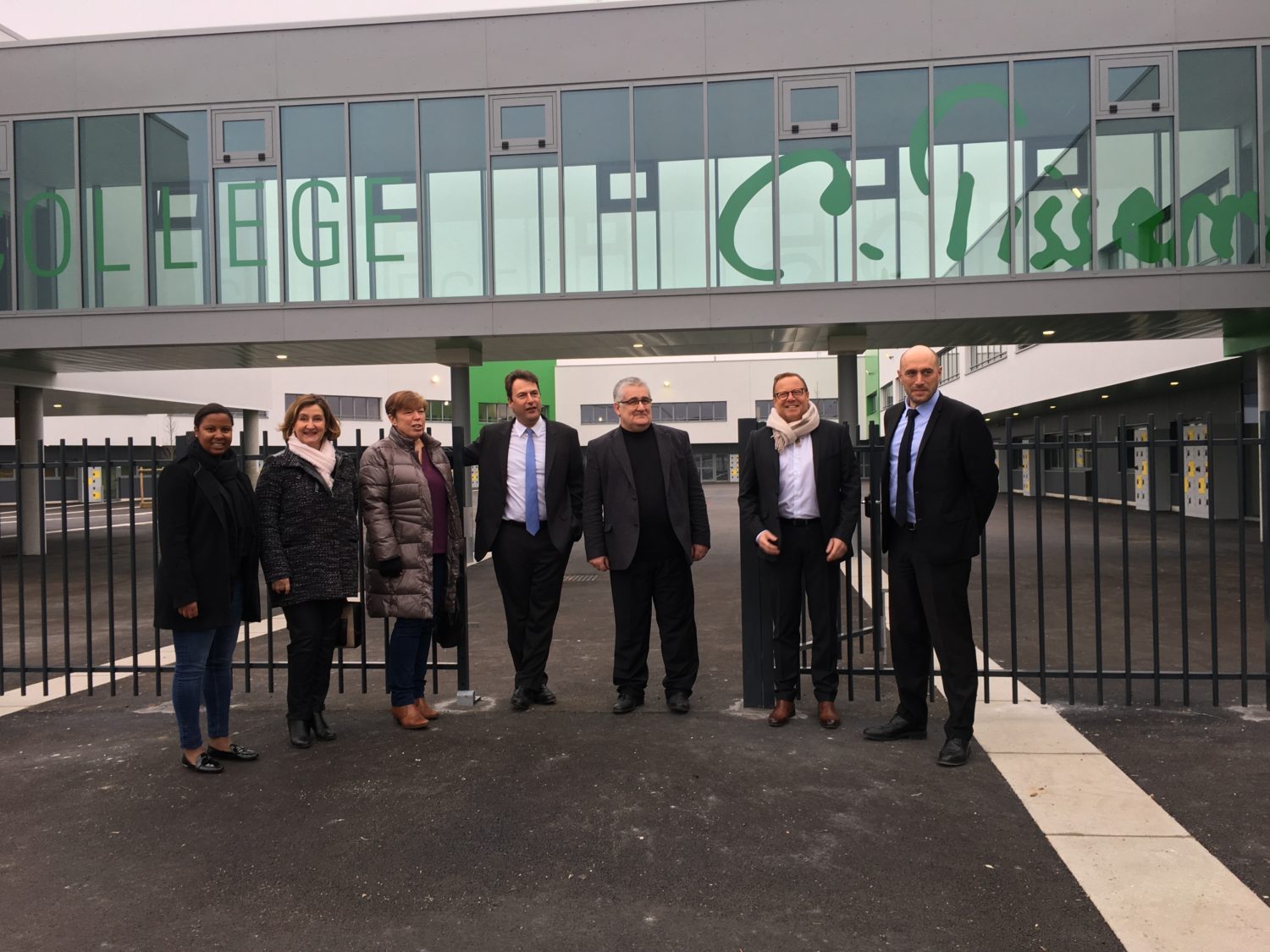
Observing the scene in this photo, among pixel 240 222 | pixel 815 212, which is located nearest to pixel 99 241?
pixel 240 222

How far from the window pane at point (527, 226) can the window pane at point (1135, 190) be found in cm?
797

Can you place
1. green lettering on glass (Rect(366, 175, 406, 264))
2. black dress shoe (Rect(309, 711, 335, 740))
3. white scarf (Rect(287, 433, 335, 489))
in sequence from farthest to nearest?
green lettering on glass (Rect(366, 175, 406, 264)), black dress shoe (Rect(309, 711, 335, 740)), white scarf (Rect(287, 433, 335, 489))

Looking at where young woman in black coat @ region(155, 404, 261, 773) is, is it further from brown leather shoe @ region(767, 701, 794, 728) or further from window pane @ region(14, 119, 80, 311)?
window pane @ region(14, 119, 80, 311)

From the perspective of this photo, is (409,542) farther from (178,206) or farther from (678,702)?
(178,206)

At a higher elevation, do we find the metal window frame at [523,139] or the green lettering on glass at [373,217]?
the metal window frame at [523,139]

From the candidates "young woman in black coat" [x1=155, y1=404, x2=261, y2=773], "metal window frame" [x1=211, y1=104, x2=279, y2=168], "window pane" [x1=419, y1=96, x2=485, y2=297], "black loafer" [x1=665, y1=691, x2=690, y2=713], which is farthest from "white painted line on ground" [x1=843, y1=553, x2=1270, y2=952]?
"metal window frame" [x1=211, y1=104, x2=279, y2=168]

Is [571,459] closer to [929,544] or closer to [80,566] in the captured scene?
[929,544]

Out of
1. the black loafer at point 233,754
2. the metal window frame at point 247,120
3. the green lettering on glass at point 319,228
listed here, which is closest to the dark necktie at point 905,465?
the black loafer at point 233,754

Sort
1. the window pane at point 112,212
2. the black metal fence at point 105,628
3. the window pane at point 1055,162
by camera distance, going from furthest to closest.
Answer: the window pane at point 112,212 → the window pane at point 1055,162 → the black metal fence at point 105,628

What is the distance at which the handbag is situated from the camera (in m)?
4.78

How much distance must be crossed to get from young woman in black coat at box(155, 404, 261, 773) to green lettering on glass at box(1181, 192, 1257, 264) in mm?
12555

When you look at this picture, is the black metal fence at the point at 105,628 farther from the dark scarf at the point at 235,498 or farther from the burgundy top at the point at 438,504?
the dark scarf at the point at 235,498

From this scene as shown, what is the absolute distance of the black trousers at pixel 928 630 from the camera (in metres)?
4.43

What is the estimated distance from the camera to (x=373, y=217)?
13.1 meters
